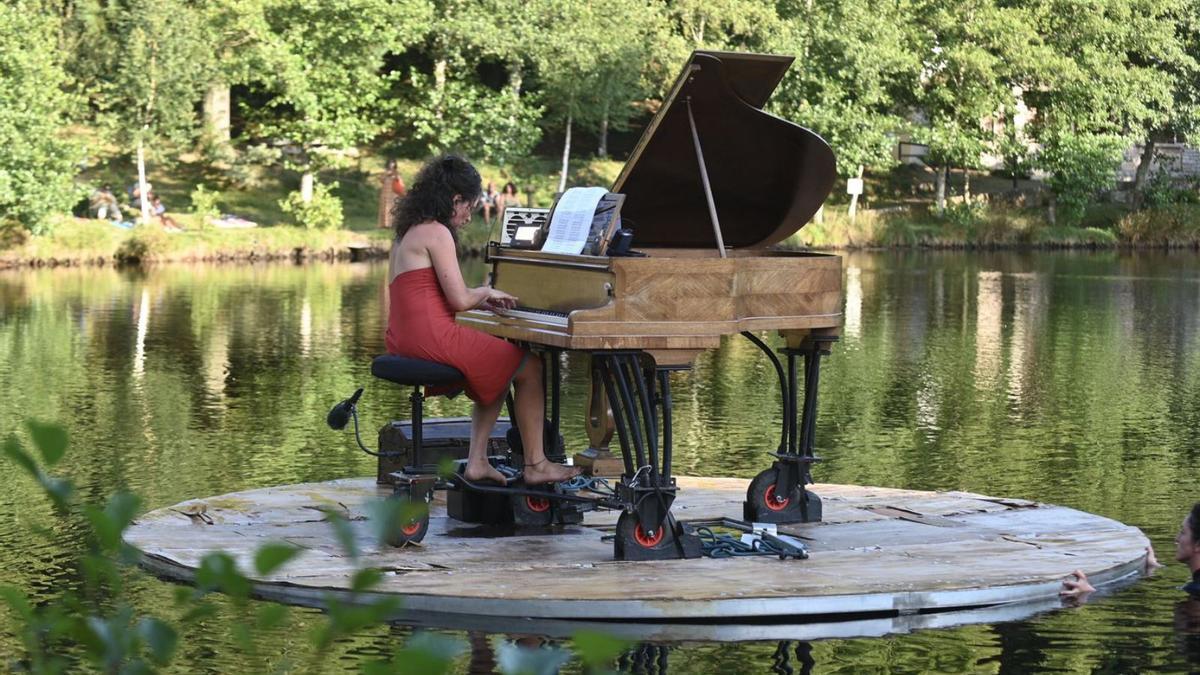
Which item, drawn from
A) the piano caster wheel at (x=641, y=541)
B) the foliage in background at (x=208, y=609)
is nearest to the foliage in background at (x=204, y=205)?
the piano caster wheel at (x=641, y=541)

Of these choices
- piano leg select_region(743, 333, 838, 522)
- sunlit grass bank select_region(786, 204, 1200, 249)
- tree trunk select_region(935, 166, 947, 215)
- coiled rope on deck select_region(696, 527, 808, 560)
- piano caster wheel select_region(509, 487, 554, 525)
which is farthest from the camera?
tree trunk select_region(935, 166, 947, 215)

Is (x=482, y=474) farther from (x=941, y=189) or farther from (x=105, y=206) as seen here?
(x=941, y=189)

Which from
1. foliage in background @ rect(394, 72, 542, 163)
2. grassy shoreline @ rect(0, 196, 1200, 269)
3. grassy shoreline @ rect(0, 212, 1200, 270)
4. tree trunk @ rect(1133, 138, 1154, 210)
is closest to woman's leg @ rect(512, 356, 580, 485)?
grassy shoreline @ rect(0, 196, 1200, 269)

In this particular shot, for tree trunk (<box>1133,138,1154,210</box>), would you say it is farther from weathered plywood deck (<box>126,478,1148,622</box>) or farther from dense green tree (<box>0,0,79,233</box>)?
weathered plywood deck (<box>126,478,1148,622</box>)

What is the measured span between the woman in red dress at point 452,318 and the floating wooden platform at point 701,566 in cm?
48

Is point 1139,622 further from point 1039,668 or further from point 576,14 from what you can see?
point 576,14

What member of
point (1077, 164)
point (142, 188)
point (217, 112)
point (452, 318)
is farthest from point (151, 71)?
point (452, 318)

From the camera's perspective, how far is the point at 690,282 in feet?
25.5

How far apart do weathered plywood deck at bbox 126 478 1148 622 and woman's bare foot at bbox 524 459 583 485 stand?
0.88 feet

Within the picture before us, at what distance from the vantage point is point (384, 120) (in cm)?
4469

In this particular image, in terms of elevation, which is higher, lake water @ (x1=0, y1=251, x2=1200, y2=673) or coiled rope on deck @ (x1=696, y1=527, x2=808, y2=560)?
coiled rope on deck @ (x1=696, y1=527, x2=808, y2=560)

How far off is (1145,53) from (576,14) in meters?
14.9

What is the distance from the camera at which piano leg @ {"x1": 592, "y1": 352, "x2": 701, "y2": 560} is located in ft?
25.5

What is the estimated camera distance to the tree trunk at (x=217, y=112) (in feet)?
138
